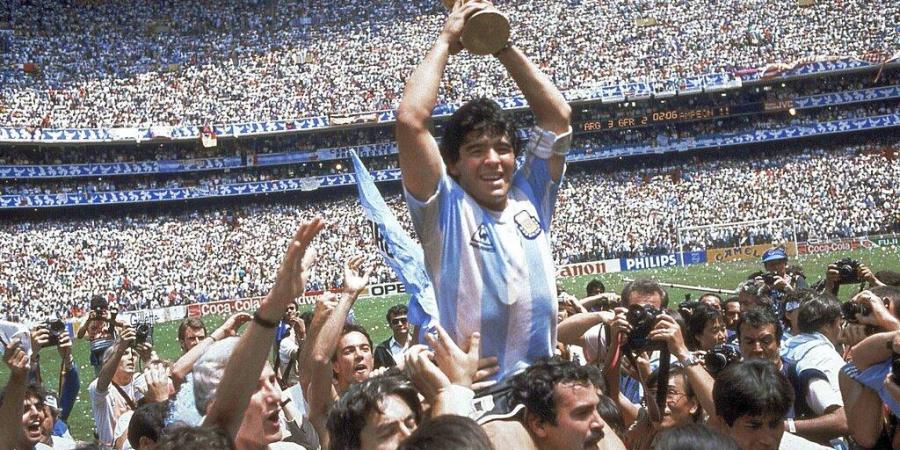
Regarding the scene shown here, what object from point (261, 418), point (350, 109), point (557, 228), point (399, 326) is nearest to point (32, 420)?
point (261, 418)

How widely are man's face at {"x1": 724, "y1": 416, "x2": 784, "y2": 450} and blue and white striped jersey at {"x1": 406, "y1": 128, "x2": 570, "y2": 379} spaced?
3.07ft

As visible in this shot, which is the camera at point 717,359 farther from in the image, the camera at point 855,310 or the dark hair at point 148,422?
the dark hair at point 148,422

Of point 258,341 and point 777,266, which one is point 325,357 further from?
point 777,266

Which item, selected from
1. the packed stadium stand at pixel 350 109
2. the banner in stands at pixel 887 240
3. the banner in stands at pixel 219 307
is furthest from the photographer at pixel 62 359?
the packed stadium stand at pixel 350 109

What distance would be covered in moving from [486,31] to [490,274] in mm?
913

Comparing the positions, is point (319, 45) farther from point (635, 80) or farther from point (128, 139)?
point (635, 80)

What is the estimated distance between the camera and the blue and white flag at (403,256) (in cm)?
437

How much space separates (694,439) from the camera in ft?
9.93

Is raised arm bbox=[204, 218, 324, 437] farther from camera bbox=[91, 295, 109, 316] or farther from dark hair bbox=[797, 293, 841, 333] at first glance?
camera bbox=[91, 295, 109, 316]

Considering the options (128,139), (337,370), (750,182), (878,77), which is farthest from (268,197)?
(337,370)

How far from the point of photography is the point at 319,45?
62.6 metres

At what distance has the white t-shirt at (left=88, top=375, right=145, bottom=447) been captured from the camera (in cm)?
717

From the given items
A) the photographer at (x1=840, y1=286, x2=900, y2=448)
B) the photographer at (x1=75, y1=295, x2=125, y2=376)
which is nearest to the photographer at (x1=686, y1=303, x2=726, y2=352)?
the photographer at (x1=840, y1=286, x2=900, y2=448)

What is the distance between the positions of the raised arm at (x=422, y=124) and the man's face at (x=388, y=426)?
752mm
